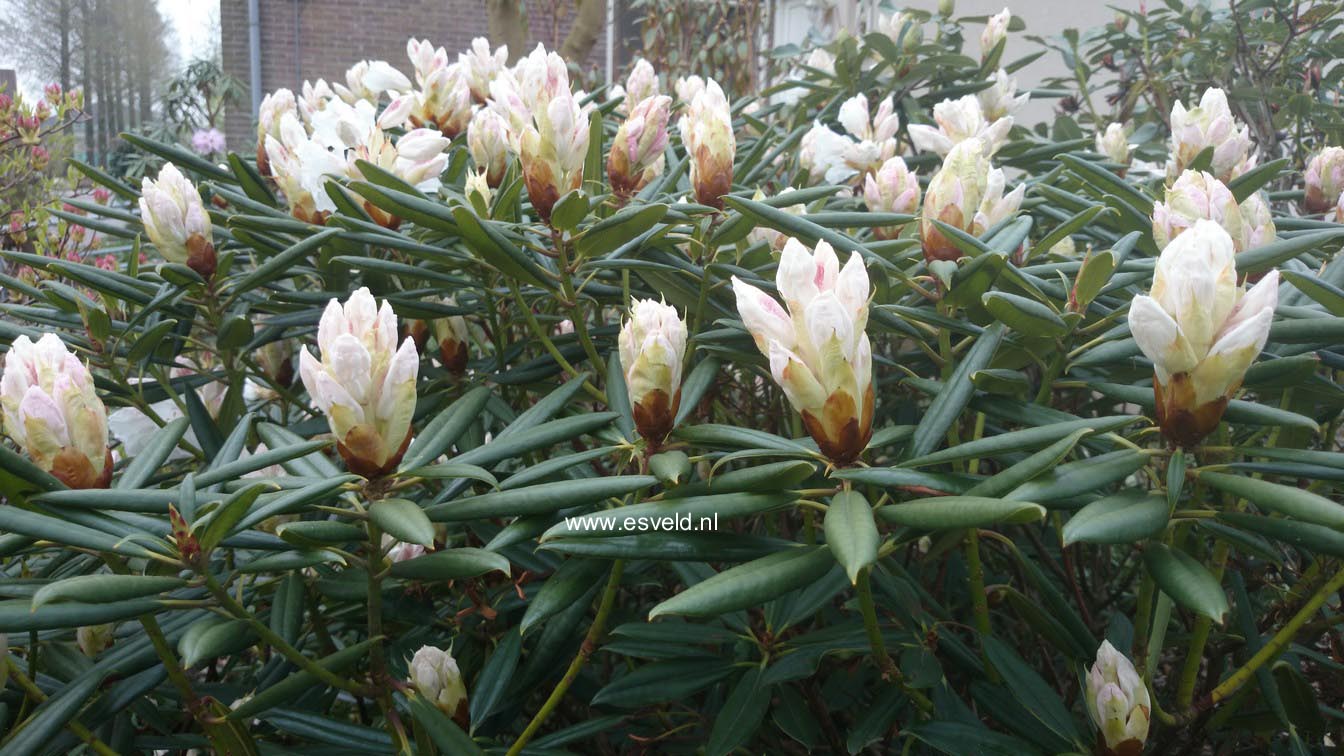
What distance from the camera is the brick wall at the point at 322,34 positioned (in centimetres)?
1115

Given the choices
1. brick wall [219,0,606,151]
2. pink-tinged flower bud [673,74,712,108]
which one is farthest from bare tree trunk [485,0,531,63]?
brick wall [219,0,606,151]

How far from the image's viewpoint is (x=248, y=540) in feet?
2.34

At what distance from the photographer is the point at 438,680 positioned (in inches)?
34.8

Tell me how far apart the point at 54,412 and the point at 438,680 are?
392 mm

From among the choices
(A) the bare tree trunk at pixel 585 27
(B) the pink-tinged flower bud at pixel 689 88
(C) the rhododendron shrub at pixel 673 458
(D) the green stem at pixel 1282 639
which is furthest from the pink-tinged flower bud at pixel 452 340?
(A) the bare tree trunk at pixel 585 27

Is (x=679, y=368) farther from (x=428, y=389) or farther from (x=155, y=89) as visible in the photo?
(x=155, y=89)

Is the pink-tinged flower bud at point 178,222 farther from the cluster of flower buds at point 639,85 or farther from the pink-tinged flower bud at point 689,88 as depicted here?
the pink-tinged flower bud at point 689,88

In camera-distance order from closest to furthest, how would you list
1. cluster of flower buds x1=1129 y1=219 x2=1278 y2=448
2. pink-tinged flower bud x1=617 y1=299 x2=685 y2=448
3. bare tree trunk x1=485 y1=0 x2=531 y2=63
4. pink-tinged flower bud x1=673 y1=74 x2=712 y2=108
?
1. cluster of flower buds x1=1129 y1=219 x2=1278 y2=448
2. pink-tinged flower bud x1=617 y1=299 x2=685 y2=448
3. pink-tinged flower bud x1=673 y1=74 x2=712 y2=108
4. bare tree trunk x1=485 y1=0 x2=531 y2=63

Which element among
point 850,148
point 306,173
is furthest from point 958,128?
point 306,173

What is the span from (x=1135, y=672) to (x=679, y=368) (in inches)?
18.1

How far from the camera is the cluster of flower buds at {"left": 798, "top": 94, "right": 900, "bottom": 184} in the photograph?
138cm

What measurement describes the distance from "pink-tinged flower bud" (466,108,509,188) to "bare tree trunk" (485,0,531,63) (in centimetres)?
422

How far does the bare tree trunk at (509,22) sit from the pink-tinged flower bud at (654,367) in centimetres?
479

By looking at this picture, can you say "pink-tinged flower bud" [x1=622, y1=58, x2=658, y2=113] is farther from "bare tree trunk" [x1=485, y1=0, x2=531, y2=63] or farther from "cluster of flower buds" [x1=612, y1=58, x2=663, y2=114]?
"bare tree trunk" [x1=485, y1=0, x2=531, y2=63]
